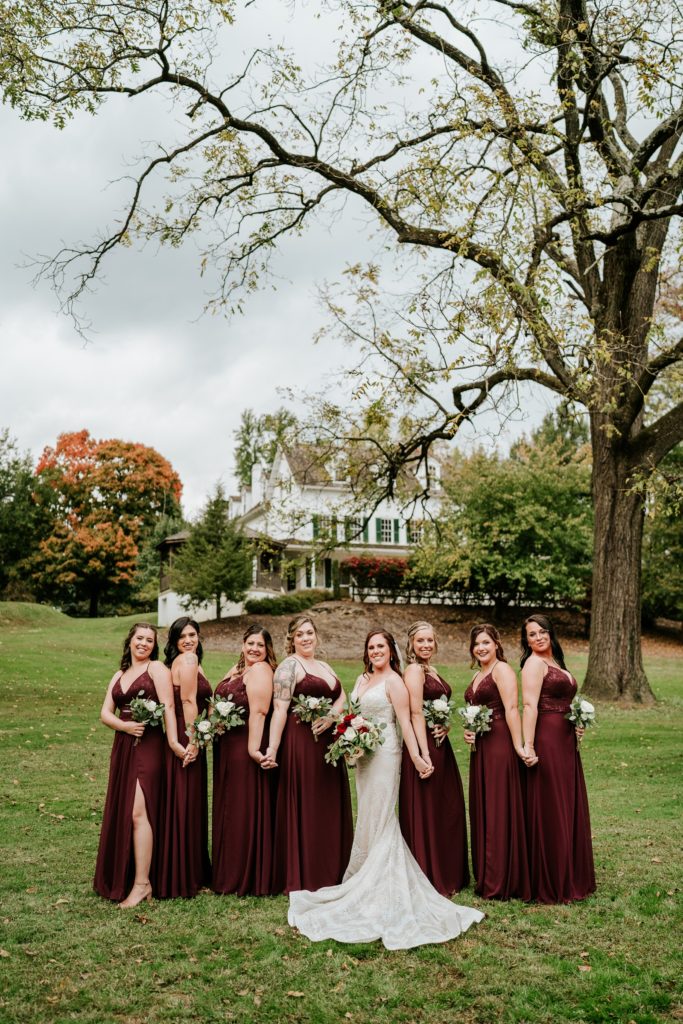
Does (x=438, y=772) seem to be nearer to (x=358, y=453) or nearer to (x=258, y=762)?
(x=258, y=762)

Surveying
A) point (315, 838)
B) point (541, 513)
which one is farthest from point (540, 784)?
point (541, 513)

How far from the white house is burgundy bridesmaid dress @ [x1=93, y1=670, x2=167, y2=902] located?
39.5 feet

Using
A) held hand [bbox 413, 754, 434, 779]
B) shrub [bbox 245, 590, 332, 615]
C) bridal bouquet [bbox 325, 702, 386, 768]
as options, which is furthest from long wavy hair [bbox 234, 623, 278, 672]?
shrub [bbox 245, 590, 332, 615]

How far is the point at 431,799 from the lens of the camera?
7.10 meters

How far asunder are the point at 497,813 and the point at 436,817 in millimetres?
503

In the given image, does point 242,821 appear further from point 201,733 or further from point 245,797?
point 201,733

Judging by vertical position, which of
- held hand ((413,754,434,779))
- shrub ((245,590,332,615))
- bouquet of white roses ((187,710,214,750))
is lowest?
held hand ((413,754,434,779))

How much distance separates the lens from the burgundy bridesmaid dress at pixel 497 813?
701 centimetres

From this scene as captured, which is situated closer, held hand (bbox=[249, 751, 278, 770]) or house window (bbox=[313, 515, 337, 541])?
held hand (bbox=[249, 751, 278, 770])

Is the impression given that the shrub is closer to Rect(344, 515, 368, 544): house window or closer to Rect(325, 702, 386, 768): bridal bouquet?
Rect(344, 515, 368, 544): house window

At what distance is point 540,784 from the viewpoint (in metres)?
7.13

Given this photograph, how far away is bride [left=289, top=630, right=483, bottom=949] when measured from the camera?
617 centimetres

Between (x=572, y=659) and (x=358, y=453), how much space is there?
15.9 m

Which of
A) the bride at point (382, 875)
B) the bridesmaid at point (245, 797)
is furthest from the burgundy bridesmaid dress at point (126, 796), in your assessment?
the bride at point (382, 875)
